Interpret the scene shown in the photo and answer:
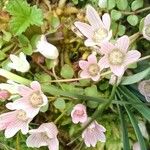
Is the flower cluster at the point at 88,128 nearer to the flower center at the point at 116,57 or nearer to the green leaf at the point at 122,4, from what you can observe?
the flower center at the point at 116,57

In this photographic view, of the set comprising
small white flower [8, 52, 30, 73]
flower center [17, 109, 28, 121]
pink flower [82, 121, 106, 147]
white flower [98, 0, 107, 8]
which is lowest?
pink flower [82, 121, 106, 147]

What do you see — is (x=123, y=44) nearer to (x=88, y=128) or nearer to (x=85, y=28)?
(x=85, y=28)

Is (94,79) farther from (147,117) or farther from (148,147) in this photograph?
(148,147)

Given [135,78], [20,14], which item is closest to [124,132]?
[135,78]

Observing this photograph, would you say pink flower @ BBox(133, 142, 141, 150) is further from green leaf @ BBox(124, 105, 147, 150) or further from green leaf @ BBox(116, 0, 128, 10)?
green leaf @ BBox(116, 0, 128, 10)

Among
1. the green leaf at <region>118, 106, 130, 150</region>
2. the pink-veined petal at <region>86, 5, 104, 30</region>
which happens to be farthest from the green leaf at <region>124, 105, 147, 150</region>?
the pink-veined petal at <region>86, 5, 104, 30</region>

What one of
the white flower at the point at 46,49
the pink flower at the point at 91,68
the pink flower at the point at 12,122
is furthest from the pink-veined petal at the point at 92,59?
the pink flower at the point at 12,122

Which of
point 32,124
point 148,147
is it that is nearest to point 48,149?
point 32,124
